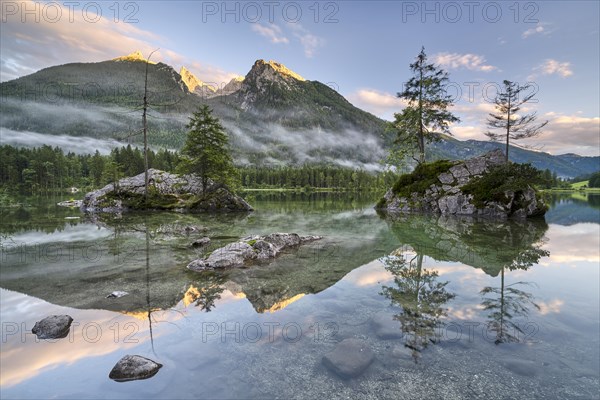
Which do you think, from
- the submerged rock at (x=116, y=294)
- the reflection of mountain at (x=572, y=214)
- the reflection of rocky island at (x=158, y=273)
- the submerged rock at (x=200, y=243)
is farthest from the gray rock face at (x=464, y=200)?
the submerged rock at (x=116, y=294)

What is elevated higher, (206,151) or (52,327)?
(206,151)

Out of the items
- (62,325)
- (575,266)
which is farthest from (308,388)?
(575,266)

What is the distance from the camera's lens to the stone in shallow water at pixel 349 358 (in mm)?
5625

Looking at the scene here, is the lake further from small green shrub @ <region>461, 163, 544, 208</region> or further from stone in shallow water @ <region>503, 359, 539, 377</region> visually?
small green shrub @ <region>461, 163, 544, 208</region>

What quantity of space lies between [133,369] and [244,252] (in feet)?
28.5

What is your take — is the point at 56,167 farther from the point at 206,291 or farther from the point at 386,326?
the point at 386,326

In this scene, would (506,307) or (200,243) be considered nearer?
(506,307)

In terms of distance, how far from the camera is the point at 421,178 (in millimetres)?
43094

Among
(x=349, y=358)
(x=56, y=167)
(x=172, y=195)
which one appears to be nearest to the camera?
(x=349, y=358)

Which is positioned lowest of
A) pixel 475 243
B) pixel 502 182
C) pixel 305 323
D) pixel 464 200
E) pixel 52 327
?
pixel 305 323

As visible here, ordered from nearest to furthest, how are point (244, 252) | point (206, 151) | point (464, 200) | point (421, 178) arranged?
point (244, 252)
point (206, 151)
point (464, 200)
point (421, 178)

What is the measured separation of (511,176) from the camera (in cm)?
3484

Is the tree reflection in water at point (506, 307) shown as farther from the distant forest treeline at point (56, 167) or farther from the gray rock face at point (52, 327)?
the distant forest treeline at point (56, 167)

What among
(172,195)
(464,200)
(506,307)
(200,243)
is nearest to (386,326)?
(506,307)
